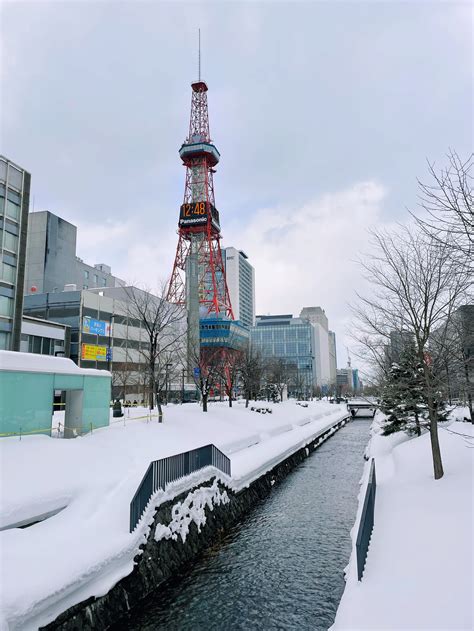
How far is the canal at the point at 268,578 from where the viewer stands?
871cm

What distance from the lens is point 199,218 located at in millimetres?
92438

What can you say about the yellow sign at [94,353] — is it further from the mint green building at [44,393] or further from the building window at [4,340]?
the mint green building at [44,393]

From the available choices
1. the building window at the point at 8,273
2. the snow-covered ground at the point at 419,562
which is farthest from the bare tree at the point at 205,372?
the snow-covered ground at the point at 419,562

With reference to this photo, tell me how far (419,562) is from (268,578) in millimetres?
4269

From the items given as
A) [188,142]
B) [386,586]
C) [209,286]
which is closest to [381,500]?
[386,586]

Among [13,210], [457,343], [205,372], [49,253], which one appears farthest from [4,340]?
[49,253]

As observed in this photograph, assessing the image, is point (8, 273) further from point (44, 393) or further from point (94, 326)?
point (94, 326)

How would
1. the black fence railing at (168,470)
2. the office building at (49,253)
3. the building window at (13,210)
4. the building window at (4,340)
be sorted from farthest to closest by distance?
the office building at (49,253) < the building window at (13,210) < the building window at (4,340) < the black fence railing at (168,470)

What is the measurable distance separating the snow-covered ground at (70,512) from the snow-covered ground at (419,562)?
16.0ft

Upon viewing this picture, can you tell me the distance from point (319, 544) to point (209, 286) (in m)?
161

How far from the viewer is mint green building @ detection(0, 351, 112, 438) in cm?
1320

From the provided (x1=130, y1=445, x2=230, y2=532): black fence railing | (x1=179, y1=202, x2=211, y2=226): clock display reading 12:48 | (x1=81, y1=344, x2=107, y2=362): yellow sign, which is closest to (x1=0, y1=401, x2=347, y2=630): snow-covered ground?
(x1=130, y1=445, x2=230, y2=532): black fence railing

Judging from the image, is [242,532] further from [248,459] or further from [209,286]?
[209,286]

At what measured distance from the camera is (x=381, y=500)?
1304 cm
